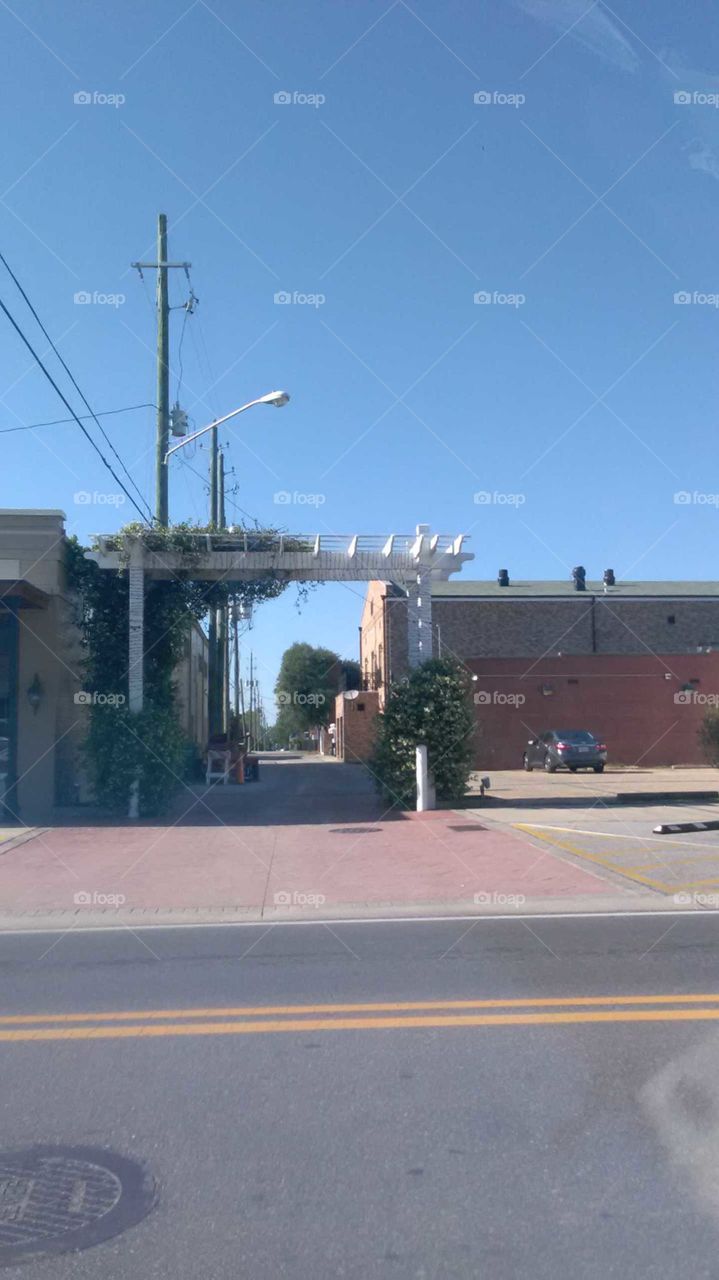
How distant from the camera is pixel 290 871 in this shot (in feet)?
46.2

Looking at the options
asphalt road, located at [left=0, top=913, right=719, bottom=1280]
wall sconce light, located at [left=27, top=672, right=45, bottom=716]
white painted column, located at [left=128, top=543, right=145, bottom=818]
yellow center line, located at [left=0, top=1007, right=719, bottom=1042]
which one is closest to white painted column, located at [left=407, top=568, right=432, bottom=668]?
white painted column, located at [left=128, top=543, right=145, bottom=818]

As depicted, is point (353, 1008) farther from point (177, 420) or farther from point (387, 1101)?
point (177, 420)

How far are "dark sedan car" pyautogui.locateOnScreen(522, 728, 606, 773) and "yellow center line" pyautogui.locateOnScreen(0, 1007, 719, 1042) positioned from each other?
29289mm

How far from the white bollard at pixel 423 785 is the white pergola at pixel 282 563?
6.86 ft

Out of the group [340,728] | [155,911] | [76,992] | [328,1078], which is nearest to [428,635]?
[155,911]

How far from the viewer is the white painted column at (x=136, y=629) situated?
2142 centimetres

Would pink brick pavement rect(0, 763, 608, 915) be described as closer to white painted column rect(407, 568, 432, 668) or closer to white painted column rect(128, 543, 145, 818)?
white painted column rect(128, 543, 145, 818)

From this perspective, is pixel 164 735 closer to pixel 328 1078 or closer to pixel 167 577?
pixel 167 577

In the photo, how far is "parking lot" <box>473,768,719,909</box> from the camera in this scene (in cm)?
1298

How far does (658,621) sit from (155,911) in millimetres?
37416

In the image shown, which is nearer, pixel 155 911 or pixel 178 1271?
pixel 178 1271

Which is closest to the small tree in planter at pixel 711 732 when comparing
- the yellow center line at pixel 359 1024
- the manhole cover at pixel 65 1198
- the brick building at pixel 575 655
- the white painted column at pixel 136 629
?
the brick building at pixel 575 655

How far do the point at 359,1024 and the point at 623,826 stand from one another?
40.0ft

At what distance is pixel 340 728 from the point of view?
55062mm
